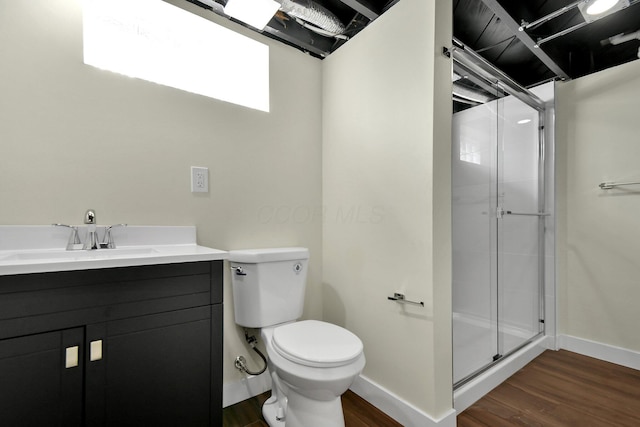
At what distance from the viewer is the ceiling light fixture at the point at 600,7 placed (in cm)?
143

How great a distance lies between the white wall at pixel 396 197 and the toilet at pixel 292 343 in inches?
12.8

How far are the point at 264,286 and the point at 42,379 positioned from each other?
830 millimetres

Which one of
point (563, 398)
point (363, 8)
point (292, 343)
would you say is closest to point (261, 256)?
point (292, 343)

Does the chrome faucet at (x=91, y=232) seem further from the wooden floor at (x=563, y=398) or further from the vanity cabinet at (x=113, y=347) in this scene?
the wooden floor at (x=563, y=398)

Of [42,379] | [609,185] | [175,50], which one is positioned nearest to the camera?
[42,379]

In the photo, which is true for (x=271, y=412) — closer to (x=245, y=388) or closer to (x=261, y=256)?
(x=245, y=388)

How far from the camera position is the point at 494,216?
196cm

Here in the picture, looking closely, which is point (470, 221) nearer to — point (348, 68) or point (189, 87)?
point (348, 68)

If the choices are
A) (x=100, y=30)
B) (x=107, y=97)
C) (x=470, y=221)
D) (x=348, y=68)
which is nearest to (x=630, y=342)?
(x=470, y=221)

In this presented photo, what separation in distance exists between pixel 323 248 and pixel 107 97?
140 cm

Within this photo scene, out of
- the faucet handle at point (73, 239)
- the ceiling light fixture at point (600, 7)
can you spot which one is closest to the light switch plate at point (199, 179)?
the faucet handle at point (73, 239)

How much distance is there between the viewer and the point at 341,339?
51.4 inches

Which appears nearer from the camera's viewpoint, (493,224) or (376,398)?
(376,398)

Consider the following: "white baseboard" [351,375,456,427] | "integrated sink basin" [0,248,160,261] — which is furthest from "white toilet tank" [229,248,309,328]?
"white baseboard" [351,375,456,427]
